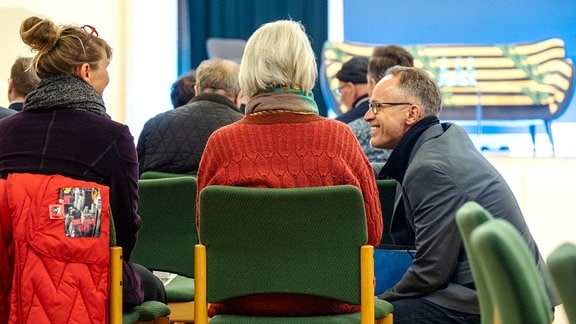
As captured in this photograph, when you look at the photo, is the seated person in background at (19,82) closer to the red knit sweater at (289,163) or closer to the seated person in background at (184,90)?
the seated person in background at (184,90)

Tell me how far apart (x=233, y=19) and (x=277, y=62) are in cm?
498

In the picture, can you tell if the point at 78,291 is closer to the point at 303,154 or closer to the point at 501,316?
the point at 303,154

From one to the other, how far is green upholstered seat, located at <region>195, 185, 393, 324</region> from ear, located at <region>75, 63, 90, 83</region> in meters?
0.55

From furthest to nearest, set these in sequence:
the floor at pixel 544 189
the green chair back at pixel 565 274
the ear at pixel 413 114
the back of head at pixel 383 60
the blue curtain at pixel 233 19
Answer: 1. the blue curtain at pixel 233 19
2. the floor at pixel 544 189
3. the back of head at pixel 383 60
4. the ear at pixel 413 114
5. the green chair back at pixel 565 274

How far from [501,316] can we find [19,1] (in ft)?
17.4

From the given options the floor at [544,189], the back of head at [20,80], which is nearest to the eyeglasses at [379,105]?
the back of head at [20,80]

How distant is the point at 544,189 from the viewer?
505cm

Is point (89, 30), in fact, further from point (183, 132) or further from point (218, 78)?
point (218, 78)

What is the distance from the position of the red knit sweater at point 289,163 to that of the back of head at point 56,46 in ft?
1.43

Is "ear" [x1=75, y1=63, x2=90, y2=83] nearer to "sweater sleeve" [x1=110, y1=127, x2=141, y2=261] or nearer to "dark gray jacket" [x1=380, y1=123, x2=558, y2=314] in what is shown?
"sweater sleeve" [x1=110, y1=127, x2=141, y2=261]

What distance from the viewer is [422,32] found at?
7438 millimetres

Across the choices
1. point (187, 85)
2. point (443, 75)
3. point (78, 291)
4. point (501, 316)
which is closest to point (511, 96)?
point (443, 75)

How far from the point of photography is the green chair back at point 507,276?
960 mm

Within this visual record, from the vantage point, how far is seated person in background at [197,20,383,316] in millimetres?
2422
